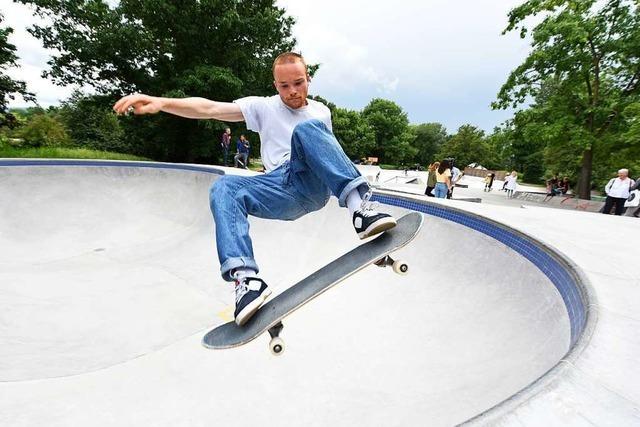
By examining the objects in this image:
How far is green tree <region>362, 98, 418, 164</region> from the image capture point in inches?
2346

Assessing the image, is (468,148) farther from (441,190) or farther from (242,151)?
(441,190)

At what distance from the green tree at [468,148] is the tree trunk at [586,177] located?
46.8m

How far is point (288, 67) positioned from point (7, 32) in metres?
24.2

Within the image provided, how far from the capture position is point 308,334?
356cm

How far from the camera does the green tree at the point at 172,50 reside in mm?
17047

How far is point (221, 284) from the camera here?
5223mm

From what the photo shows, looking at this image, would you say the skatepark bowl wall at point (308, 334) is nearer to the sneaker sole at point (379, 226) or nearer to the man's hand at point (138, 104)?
the sneaker sole at point (379, 226)

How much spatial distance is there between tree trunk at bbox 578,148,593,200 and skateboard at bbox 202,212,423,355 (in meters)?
19.7

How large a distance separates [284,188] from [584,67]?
818 inches

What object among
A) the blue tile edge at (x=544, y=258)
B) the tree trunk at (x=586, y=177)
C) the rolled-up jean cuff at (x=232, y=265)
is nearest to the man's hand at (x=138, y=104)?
the rolled-up jean cuff at (x=232, y=265)

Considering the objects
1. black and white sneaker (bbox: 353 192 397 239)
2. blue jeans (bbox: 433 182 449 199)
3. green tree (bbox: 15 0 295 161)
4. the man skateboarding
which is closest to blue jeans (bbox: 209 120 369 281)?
the man skateboarding

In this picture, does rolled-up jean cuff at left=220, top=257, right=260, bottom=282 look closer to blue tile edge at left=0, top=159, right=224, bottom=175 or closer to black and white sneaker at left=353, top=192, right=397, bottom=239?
black and white sneaker at left=353, top=192, right=397, bottom=239

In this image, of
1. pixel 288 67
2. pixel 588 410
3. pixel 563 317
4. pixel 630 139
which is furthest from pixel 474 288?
pixel 630 139

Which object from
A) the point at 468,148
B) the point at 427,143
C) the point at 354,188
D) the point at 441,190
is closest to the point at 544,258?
the point at 354,188
